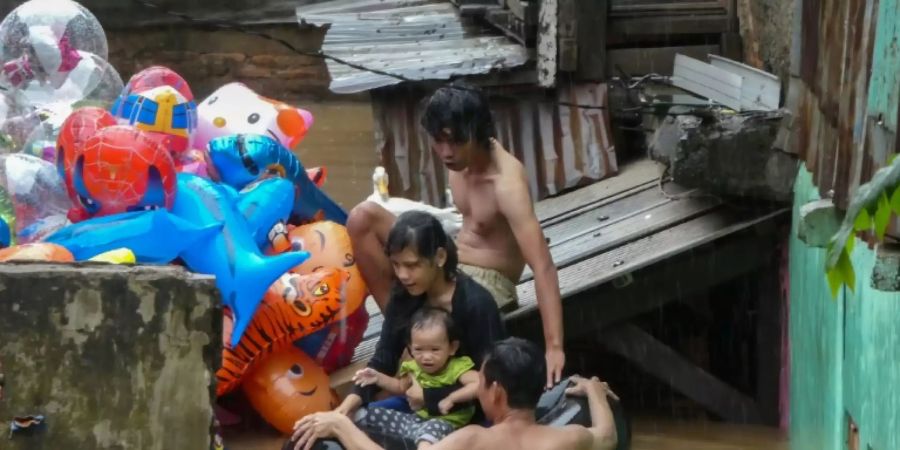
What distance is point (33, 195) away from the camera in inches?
239

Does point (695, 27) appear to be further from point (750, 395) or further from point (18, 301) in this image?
point (18, 301)

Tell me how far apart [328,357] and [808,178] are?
216 centimetres

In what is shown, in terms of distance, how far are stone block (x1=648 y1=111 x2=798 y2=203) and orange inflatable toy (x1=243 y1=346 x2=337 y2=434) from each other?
6.45ft

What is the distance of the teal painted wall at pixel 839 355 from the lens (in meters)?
3.96

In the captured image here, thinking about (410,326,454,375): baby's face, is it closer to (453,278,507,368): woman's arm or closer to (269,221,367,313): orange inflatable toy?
(453,278,507,368): woman's arm

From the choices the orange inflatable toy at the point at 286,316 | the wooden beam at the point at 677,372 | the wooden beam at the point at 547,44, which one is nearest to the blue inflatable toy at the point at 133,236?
the orange inflatable toy at the point at 286,316

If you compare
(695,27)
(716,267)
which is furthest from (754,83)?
(695,27)

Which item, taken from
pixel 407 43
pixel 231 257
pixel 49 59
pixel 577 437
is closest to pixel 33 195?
pixel 231 257

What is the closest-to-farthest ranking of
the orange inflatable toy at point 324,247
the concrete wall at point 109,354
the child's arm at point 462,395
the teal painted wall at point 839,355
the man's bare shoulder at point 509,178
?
the teal painted wall at point 839,355 → the concrete wall at point 109,354 → the child's arm at point 462,395 → the man's bare shoulder at point 509,178 → the orange inflatable toy at point 324,247

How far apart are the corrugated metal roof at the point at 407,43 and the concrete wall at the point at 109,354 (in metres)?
4.75

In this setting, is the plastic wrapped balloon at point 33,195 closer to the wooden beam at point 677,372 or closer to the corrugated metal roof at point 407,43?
the wooden beam at point 677,372

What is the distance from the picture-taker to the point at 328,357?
6434mm

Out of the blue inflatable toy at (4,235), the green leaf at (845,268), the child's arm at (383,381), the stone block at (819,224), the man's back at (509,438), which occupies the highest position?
the green leaf at (845,268)

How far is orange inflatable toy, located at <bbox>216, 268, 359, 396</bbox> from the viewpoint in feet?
20.0
